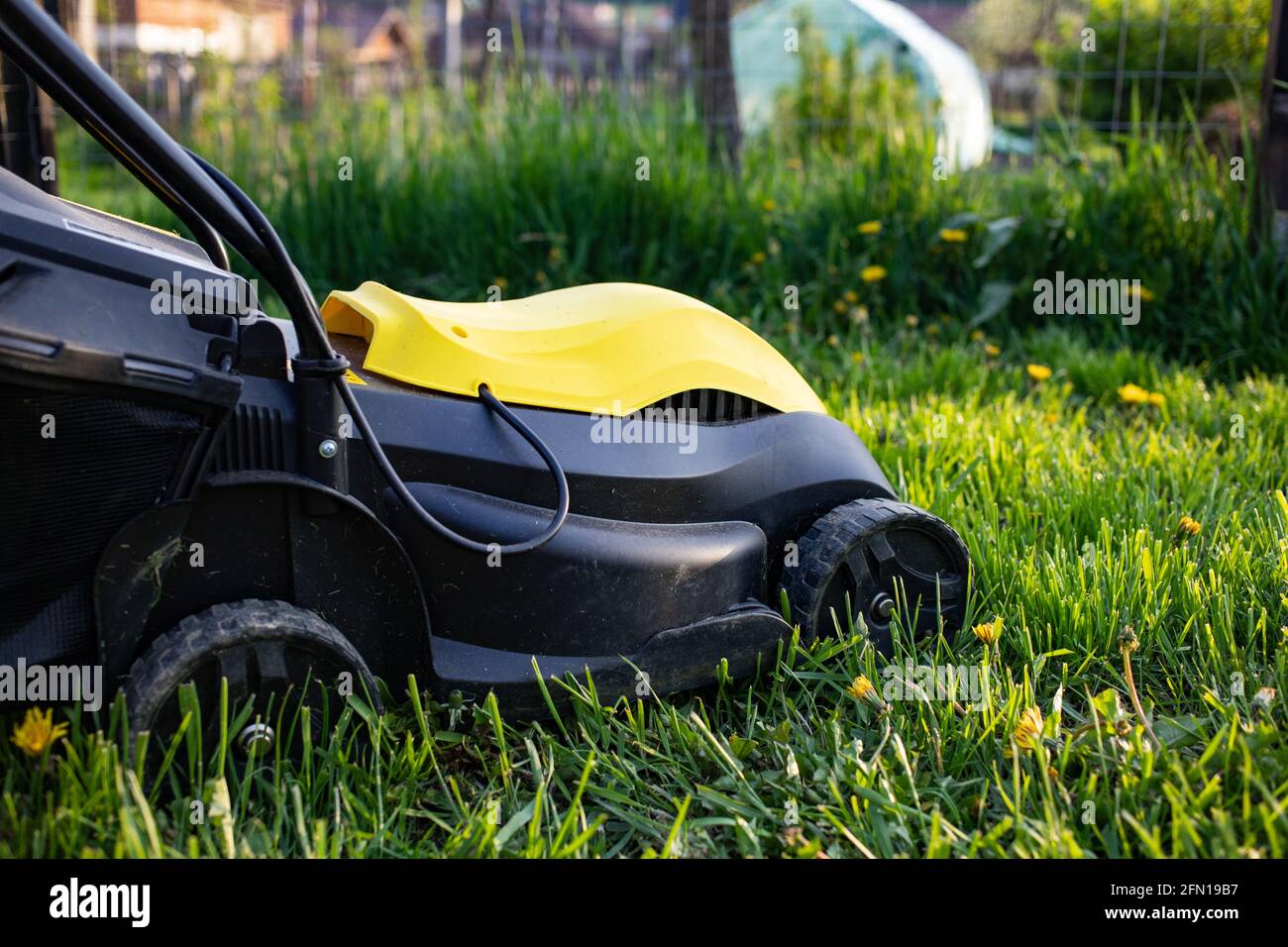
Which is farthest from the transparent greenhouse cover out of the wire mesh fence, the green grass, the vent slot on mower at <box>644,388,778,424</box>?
the vent slot on mower at <box>644,388,778,424</box>

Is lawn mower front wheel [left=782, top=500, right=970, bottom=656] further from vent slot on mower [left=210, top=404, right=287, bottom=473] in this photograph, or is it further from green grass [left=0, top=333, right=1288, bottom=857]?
vent slot on mower [left=210, top=404, right=287, bottom=473]

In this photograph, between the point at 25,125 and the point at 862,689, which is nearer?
the point at 862,689

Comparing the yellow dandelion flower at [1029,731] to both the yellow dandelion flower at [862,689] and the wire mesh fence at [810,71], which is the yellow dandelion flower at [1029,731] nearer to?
the yellow dandelion flower at [862,689]

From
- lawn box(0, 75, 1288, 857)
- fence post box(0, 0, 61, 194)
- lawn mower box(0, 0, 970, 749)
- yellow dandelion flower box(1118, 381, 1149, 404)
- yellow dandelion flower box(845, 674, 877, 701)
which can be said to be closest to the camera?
lawn mower box(0, 0, 970, 749)

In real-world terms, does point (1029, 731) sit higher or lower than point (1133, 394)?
lower

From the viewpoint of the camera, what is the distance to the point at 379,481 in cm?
145

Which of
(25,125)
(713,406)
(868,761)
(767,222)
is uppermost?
(25,125)

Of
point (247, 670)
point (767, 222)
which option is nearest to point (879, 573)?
point (247, 670)

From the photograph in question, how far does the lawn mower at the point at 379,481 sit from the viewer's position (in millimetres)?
1241

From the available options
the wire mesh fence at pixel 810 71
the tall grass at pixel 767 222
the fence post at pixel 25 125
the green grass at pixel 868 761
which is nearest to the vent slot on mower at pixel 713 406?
the green grass at pixel 868 761

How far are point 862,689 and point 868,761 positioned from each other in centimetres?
9

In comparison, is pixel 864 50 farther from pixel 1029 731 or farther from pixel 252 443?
pixel 252 443

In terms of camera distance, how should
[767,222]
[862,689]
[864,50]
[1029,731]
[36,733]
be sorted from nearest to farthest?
[36,733]
[1029,731]
[862,689]
[767,222]
[864,50]

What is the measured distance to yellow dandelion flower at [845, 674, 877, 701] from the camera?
1.54 metres
